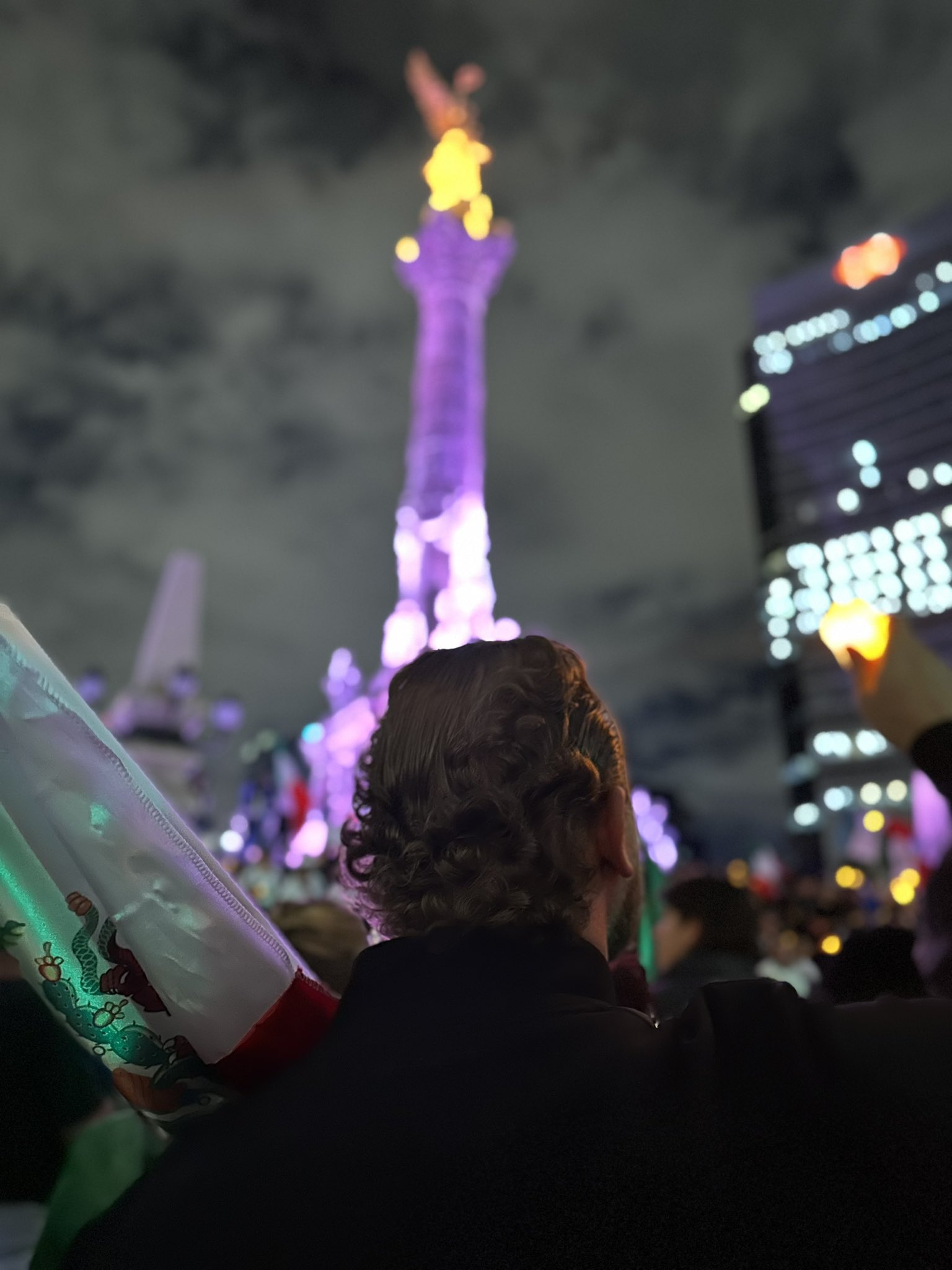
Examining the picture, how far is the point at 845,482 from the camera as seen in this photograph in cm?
7381

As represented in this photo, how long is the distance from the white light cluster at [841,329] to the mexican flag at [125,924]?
2978 inches

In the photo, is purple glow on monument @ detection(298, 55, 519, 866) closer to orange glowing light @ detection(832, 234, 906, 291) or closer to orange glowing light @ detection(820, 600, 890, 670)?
orange glowing light @ detection(832, 234, 906, 291)

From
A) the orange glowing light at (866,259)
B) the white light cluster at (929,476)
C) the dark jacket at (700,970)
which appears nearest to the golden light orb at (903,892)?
the dark jacket at (700,970)

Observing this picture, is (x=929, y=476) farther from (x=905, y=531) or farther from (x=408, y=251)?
(x=408, y=251)

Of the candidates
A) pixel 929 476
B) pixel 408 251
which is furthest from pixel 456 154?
pixel 929 476

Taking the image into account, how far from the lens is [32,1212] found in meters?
2.56

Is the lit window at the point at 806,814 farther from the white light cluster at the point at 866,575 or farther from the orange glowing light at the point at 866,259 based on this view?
the orange glowing light at the point at 866,259

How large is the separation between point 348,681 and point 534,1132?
41.6m

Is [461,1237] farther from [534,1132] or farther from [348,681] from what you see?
[348,681]

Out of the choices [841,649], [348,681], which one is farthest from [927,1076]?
[348,681]

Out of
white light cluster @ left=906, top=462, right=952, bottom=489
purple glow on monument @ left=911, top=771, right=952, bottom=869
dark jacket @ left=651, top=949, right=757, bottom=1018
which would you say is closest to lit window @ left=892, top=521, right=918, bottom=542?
white light cluster @ left=906, top=462, right=952, bottom=489

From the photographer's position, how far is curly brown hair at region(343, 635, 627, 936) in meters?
1.41

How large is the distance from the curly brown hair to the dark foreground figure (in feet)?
0.20

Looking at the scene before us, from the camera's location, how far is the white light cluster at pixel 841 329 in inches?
2569
